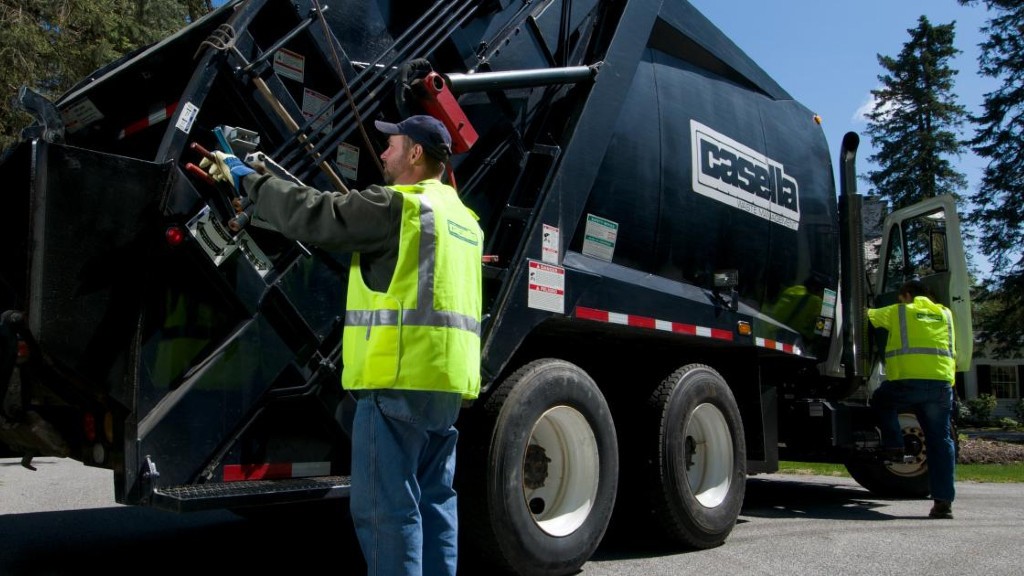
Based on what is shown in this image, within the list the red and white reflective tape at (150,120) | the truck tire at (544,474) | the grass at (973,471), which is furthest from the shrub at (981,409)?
the red and white reflective tape at (150,120)

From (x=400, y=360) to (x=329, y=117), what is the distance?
1487 mm

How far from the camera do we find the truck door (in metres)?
7.86

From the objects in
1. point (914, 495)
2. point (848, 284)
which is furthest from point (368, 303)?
point (914, 495)

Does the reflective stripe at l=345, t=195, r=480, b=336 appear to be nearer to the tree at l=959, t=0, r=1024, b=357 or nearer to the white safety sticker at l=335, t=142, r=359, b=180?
the white safety sticker at l=335, t=142, r=359, b=180

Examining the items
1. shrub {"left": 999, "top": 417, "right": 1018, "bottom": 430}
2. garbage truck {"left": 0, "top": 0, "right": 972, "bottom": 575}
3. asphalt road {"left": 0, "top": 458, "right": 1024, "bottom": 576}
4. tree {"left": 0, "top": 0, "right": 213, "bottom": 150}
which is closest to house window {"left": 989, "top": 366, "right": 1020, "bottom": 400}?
shrub {"left": 999, "top": 417, "right": 1018, "bottom": 430}

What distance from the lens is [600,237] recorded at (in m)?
4.79

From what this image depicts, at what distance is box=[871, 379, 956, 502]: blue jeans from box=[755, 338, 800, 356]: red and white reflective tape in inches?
48.7

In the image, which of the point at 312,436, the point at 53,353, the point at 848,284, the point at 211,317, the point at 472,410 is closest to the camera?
the point at 53,353

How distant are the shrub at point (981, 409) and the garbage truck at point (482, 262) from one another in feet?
79.0

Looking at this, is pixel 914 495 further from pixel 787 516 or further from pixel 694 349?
pixel 694 349

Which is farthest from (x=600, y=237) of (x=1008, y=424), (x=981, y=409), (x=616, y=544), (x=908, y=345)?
(x=981, y=409)

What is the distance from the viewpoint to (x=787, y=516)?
6707 millimetres

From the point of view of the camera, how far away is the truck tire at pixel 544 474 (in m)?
3.88

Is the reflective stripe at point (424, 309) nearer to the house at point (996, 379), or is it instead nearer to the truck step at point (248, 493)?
the truck step at point (248, 493)
